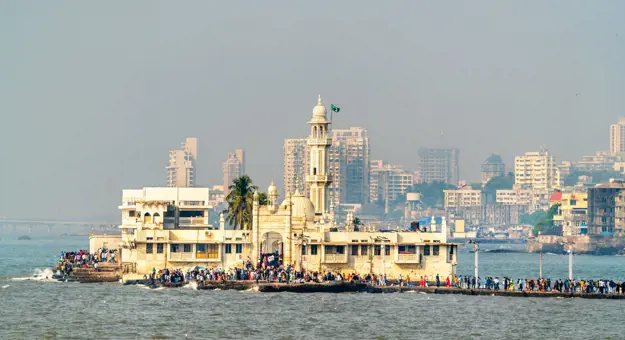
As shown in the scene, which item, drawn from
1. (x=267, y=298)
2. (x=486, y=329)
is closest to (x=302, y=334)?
(x=486, y=329)

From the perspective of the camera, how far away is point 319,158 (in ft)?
404

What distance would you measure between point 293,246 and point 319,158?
1323 cm

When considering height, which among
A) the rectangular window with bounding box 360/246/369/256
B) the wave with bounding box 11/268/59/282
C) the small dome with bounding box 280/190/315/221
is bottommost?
the wave with bounding box 11/268/59/282

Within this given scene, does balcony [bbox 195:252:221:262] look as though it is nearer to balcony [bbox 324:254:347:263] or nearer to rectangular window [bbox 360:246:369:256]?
balcony [bbox 324:254:347:263]

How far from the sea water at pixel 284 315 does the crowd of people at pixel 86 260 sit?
746 centimetres

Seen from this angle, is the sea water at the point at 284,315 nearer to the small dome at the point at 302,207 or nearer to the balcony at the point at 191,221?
the small dome at the point at 302,207

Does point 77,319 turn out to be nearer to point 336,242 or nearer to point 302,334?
point 302,334

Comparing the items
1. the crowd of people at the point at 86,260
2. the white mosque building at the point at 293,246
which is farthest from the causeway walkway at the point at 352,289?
the crowd of people at the point at 86,260

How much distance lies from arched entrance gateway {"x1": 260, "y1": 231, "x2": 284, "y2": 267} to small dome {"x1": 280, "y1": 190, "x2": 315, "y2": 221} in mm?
2423

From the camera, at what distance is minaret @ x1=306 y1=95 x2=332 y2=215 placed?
121938mm

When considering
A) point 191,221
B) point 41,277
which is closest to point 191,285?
point 191,221

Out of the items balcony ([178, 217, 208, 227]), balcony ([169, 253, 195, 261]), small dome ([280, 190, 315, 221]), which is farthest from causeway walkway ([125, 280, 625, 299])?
balcony ([178, 217, 208, 227])

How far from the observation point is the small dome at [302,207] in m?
115

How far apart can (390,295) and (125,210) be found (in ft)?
108
